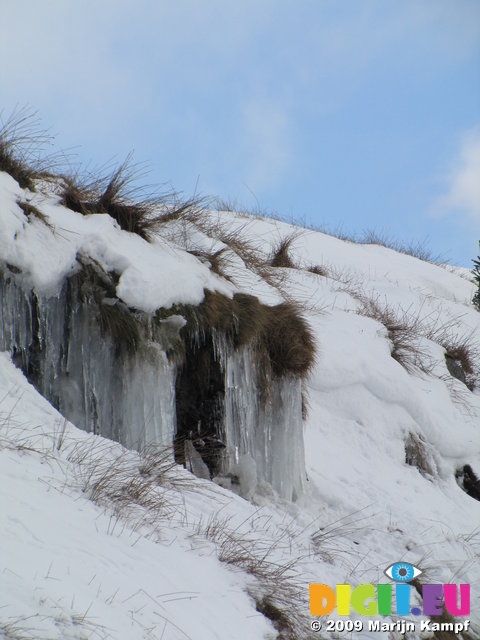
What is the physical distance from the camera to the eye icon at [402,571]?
4.18m

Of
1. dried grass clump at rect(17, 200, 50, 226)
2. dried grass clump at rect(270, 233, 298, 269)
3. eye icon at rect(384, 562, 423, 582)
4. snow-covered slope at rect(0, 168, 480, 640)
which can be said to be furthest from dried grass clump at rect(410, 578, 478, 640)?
dried grass clump at rect(270, 233, 298, 269)

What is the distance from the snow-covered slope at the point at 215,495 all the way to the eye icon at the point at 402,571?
0.09 metres

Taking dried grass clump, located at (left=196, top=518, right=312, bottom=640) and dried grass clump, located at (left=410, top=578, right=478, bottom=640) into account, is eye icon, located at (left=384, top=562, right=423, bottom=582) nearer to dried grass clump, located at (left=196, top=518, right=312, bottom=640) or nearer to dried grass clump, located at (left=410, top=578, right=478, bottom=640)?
dried grass clump, located at (left=410, top=578, right=478, bottom=640)

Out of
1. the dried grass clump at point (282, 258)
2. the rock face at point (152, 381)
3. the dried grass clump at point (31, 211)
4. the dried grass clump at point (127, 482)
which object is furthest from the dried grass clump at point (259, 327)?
the dried grass clump at point (282, 258)

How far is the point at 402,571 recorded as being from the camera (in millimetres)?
4273

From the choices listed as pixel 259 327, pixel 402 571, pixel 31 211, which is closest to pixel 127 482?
pixel 31 211

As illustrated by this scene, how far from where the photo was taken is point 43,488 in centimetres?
246

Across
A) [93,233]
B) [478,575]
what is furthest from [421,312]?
[93,233]

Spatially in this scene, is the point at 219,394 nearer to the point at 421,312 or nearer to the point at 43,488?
the point at 43,488

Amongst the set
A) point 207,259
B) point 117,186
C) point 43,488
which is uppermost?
point 117,186

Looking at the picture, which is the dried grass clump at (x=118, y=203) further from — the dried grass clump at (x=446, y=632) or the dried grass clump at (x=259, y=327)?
the dried grass clump at (x=446, y=632)

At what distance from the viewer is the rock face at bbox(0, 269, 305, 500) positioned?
149 inches

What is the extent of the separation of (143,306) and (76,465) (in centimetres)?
136

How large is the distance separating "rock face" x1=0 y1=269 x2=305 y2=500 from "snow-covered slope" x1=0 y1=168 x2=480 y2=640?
0.54 feet
